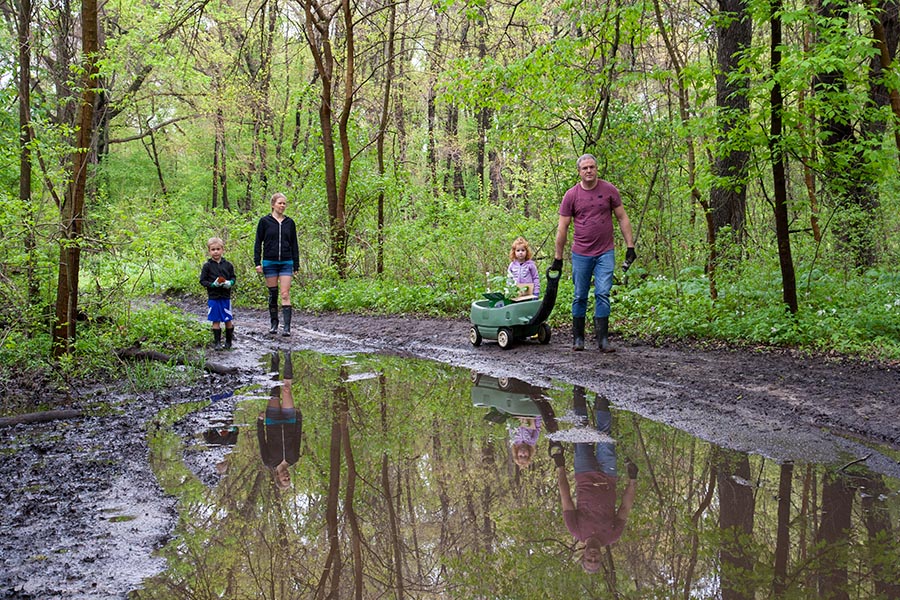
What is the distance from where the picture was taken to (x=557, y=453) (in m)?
5.04

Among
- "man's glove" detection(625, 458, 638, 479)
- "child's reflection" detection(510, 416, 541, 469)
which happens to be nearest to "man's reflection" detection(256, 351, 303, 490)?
"child's reflection" detection(510, 416, 541, 469)

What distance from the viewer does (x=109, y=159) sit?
3359cm

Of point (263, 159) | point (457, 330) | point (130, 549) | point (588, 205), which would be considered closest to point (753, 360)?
point (588, 205)

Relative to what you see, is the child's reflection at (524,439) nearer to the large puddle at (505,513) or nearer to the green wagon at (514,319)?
the large puddle at (505,513)

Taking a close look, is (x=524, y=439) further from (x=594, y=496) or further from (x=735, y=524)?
(x=735, y=524)

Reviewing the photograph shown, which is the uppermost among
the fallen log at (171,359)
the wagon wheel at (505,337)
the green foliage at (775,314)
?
the green foliage at (775,314)

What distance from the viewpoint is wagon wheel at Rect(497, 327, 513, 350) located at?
10148mm

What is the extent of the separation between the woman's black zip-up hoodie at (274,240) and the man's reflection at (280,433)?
4.73 m

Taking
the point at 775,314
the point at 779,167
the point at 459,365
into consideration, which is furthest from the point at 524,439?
the point at 779,167

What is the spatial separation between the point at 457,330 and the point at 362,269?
727 centimetres

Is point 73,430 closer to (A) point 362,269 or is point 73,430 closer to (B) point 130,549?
(B) point 130,549

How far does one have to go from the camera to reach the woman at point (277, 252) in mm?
12070

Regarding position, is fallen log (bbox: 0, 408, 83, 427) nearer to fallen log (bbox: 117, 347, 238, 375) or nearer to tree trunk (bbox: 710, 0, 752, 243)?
fallen log (bbox: 117, 347, 238, 375)

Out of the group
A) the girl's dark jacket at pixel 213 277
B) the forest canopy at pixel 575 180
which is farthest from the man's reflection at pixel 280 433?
the girl's dark jacket at pixel 213 277
